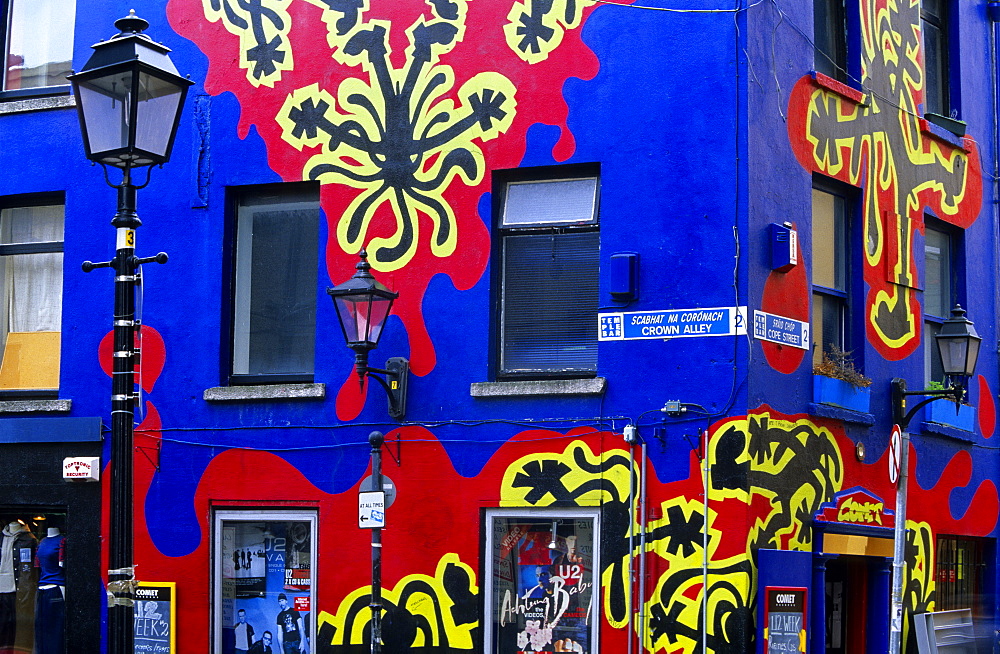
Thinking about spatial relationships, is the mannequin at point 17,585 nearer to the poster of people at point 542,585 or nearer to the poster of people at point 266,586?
the poster of people at point 266,586

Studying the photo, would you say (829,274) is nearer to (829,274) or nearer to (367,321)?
(829,274)

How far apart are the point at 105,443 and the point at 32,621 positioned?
2128 millimetres

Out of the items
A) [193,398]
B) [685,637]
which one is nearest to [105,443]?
[193,398]

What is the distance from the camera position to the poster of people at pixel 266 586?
46.0 feet

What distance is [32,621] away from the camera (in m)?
15.3

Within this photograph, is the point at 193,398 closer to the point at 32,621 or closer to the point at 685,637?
the point at 32,621

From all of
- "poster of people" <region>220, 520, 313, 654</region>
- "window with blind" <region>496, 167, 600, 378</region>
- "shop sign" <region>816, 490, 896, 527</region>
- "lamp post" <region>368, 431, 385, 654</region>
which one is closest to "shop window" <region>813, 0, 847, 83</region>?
"window with blind" <region>496, 167, 600, 378</region>

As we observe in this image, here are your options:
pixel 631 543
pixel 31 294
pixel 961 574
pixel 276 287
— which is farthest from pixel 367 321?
pixel 961 574

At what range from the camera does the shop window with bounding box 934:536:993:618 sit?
16.1 meters

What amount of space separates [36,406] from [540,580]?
19.2 feet

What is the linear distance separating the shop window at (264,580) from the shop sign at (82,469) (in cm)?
154

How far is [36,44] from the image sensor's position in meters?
16.1

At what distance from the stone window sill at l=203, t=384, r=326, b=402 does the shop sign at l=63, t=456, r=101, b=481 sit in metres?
1.58

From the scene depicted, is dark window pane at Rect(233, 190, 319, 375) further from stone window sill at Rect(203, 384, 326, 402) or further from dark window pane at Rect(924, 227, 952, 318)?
dark window pane at Rect(924, 227, 952, 318)
